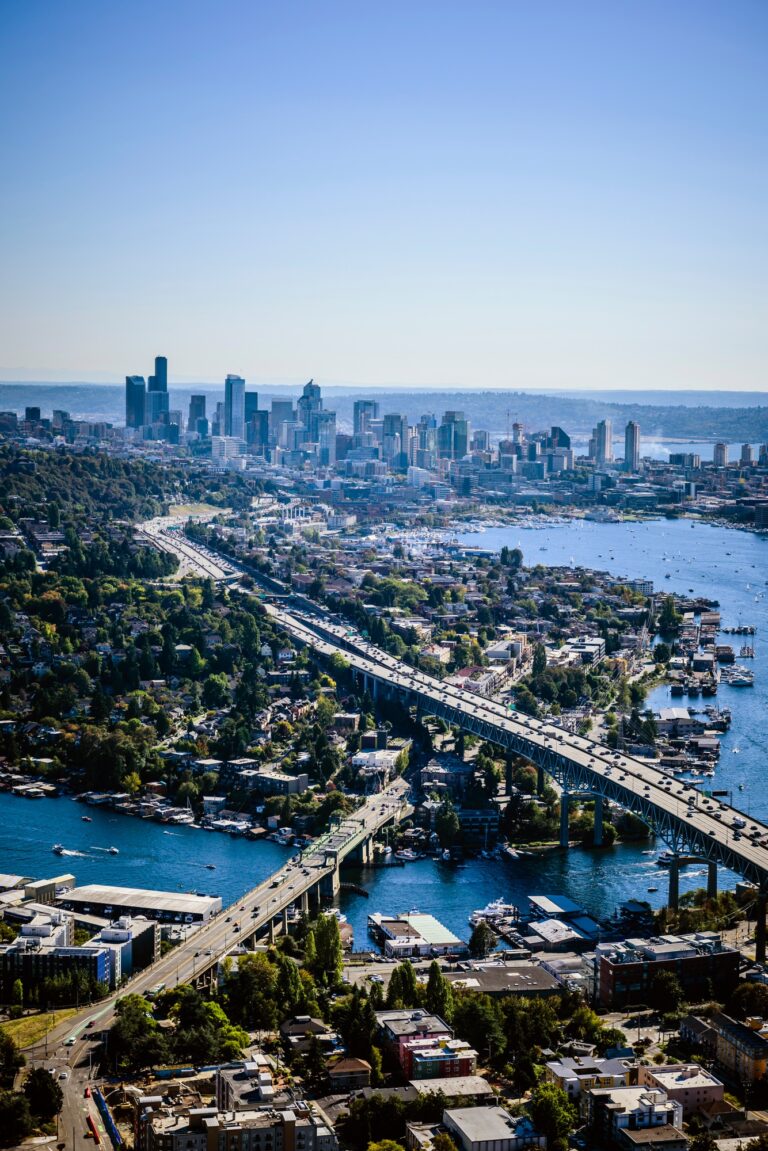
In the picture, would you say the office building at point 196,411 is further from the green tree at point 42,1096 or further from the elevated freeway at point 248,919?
the green tree at point 42,1096

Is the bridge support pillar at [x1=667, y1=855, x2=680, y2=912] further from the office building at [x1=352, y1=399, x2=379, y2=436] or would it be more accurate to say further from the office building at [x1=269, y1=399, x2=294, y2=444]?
the office building at [x1=352, y1=399, x2=379, y2=436]

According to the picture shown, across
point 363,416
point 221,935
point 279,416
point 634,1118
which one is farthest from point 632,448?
point 634,1118

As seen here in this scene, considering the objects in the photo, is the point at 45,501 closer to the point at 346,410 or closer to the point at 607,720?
the point at 607,720

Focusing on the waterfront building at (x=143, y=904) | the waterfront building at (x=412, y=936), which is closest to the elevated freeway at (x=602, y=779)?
the waterfront building at (x=412, y=936)

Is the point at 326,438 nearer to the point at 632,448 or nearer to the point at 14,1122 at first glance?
the point at 632,448

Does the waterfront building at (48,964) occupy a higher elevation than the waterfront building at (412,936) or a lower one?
higher

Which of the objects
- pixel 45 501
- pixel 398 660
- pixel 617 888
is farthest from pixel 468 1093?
pixel 45 501

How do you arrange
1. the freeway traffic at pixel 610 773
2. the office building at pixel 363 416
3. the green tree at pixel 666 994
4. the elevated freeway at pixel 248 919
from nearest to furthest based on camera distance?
the elevated freeway at pixel 248 919 → the green tree at pixel 666 994 → the freeway traffic at pixel 610 773 → the office building at pixel 363 416
